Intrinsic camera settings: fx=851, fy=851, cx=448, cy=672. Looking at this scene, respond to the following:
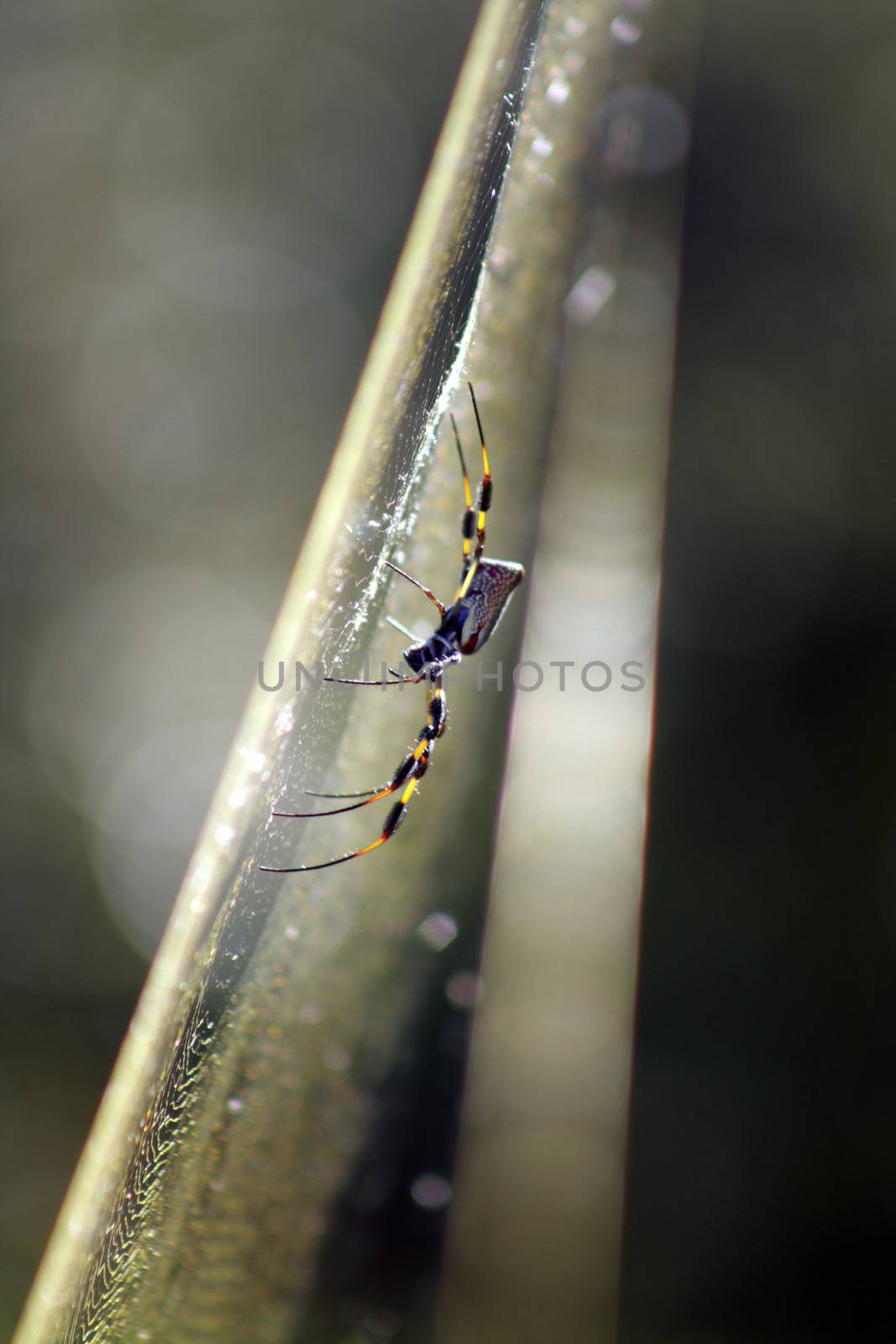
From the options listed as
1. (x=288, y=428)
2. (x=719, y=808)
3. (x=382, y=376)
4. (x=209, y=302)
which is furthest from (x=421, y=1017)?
(x=209, y=302)

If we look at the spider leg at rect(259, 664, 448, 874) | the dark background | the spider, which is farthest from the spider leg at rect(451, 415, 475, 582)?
the dark background

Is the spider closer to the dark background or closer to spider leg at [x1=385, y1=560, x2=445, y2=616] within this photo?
spider leg at [x1=385, y1=560, x2=445, y2=616]

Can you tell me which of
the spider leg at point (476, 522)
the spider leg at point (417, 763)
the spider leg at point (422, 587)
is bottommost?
the spider leg at point (417, 763)

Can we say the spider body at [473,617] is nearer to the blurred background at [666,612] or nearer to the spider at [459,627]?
the spider at [459,627]

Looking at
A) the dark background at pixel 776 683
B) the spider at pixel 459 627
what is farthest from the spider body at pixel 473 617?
the dark background at pixel 776 683

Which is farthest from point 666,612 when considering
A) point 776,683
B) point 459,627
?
point 459,627

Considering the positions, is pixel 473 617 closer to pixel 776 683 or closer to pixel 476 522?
pixel 476 522

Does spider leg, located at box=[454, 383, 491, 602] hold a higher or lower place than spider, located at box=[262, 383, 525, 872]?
higher

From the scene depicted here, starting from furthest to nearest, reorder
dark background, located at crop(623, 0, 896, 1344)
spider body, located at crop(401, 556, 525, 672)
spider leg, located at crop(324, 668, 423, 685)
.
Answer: dark background, located at crop(623, 0, 896, 1344)
spider body, located at crop(401, 556, 525, 672)
spider leg, located at crop(324, 668, 423, 685)

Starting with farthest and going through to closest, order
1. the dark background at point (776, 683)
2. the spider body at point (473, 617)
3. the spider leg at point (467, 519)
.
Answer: the dark background at point (776, 683)
the spider body at point (473, 617)
the spider leg at point (467, 519)
